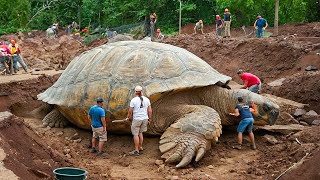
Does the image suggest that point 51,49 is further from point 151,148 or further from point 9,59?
point 151,148

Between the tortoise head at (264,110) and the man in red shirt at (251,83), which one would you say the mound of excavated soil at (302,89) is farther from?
the tortoise head at (264,110)

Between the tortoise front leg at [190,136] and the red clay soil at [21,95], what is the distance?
509 cm

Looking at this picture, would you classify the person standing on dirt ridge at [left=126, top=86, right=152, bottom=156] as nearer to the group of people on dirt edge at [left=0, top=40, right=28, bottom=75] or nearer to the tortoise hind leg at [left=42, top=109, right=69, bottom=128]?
the tortoise hind leg at [left=42, top=109, right=69, bottom=128]

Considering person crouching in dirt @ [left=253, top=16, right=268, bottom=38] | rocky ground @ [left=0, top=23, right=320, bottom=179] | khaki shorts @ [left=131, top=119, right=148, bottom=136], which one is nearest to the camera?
rocky ground @ [left=0, top=23, right=320, bottom=179]

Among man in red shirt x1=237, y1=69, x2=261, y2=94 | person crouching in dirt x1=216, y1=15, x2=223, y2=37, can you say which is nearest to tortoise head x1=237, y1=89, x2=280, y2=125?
man in red shirt x1=237, y1=69, x2=261, y2=94

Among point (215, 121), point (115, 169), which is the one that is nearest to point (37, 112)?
point (115, 169)

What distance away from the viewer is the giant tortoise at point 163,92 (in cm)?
907

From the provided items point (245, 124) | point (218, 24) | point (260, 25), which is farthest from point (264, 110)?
point (218, 24)

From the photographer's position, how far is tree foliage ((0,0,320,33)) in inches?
1352

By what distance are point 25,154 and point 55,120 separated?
409cm

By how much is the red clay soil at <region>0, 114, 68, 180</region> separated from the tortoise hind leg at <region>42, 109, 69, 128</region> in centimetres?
237

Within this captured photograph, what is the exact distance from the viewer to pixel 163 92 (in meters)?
9.38

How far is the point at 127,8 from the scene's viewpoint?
39875 mm

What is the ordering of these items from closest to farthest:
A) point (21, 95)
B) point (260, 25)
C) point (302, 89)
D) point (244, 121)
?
1. point (244, 121)
2. point (21, 95)
3. point (302, 89)
4. point (260, 25)
